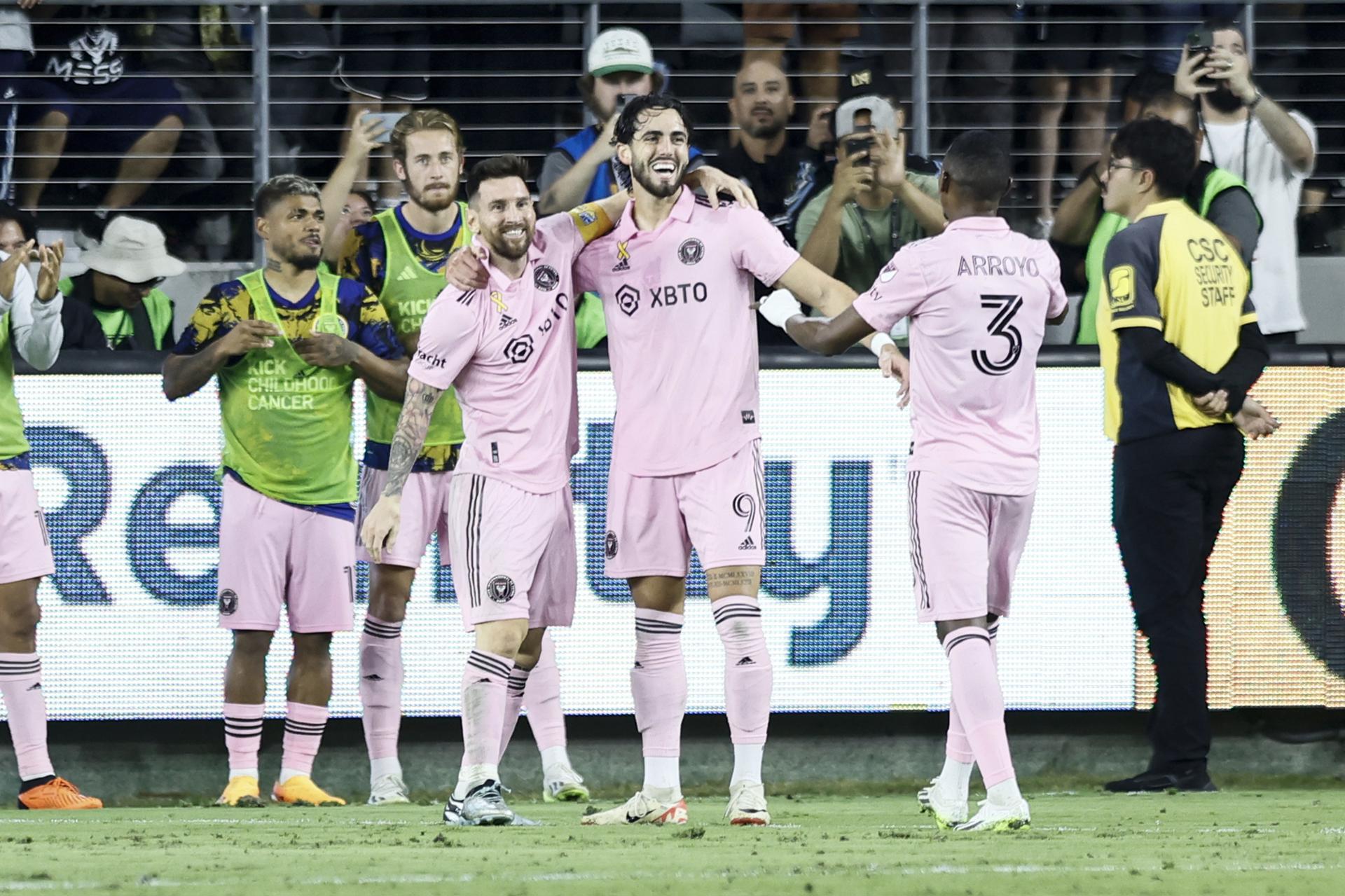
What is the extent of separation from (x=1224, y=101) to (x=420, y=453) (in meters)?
4.25

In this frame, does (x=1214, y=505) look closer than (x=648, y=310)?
No

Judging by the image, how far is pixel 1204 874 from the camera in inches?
183

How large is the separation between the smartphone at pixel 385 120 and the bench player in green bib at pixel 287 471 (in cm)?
100

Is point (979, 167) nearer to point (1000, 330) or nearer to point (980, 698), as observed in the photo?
point (1000, 330)

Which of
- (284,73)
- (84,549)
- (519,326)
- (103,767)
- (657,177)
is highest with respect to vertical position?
(284,73)

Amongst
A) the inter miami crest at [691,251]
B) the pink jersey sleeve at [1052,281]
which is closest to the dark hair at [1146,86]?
the pink jersey sleeve at [1052,281]

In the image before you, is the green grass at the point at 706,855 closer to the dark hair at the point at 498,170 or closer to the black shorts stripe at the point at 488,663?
the black shorts stripe at the point at 488,663

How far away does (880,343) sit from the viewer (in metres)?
6.54

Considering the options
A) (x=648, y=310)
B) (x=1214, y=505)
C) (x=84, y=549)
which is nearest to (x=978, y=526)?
(x=648, y=310)

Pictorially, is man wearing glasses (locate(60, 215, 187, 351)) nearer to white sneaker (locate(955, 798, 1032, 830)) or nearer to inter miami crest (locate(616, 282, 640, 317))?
inter miami crest (locate(616, 282, 640, 317))

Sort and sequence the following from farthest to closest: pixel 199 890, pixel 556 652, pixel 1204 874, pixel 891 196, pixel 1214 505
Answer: pixel 891 196
pixel 556 652
pixel 1214 505
pixel 1204 874
pixel 199 890

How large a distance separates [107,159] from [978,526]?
5160mm

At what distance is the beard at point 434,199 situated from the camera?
8234 millimetres

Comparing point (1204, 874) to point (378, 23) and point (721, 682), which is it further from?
point (378, 23)
